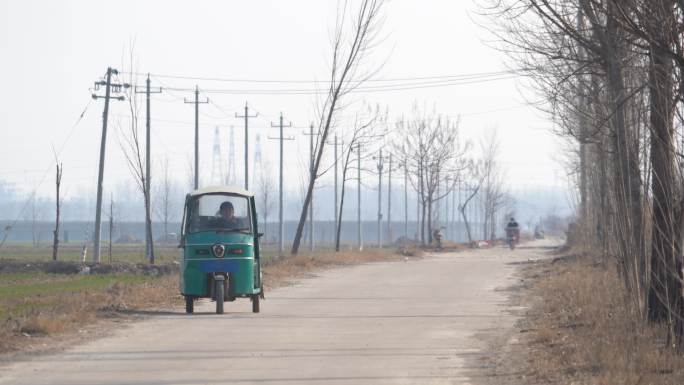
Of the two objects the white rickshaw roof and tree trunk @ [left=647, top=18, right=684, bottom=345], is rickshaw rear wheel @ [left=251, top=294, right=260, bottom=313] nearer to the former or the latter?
the white rickshaw roof

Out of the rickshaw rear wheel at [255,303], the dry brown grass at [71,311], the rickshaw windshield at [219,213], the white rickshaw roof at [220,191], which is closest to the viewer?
the dry brown grass at [71,311]

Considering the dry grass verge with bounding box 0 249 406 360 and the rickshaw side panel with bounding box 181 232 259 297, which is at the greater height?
the rickshaw side panel with bounding box 181 232 259 297

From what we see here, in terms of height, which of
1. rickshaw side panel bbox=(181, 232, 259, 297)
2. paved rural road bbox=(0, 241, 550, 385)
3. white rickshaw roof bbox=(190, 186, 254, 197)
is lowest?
paved rural road bbox=(0, 241, 550, 385)

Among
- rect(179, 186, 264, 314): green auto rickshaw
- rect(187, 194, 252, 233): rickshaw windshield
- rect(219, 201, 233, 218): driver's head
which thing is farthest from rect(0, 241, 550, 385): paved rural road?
rect(219, 201, 233, 218): driver's head

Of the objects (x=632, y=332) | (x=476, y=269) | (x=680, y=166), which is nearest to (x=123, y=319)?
(x=632, y=332)

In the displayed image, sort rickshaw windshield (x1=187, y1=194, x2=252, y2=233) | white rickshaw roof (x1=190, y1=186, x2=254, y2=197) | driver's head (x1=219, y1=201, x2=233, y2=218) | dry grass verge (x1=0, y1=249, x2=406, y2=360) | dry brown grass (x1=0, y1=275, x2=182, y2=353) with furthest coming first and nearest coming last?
1. white rickshaw roof (x1=190, y1=186, x2=254, y2=197)
2. driver's head (x1=219, y1=201, x2=233, y2=218)
3. rickshaw windshield (x1=187, y1=194, x2=252, y2=233)
4. dry grass verge (x1=0, y1=249, x2=406, y2=360)
5. dry brown grass (x1=0, y1=275, x2=182, y2=353)

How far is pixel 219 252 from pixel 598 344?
817 centimetres

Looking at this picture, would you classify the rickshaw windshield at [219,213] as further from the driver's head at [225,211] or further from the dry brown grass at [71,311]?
the dry brown grass at [71,311]

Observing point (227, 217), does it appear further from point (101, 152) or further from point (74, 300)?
point (101, 152)

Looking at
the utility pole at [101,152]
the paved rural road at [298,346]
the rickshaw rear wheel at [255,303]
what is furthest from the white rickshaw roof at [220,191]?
the utility pole at [101,152]

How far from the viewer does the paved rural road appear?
12625 millimetres

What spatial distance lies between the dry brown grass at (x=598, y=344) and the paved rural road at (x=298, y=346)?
927 mm

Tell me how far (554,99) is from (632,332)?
18.6ft

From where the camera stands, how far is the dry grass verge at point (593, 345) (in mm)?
12156
